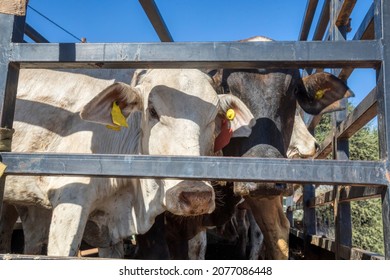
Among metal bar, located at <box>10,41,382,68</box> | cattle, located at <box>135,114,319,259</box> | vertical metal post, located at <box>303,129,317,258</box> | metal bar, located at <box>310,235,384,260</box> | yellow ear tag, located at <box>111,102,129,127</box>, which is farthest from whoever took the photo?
vertical metal post, located at <box>303,129,317,258</box>

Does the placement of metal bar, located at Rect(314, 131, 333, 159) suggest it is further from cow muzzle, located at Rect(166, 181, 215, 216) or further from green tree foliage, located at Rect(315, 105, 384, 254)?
green tree foliage, located at Rect(315, 105, 384, 254)

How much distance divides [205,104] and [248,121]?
0.36m

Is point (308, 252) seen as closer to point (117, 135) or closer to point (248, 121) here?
point (248, 121)

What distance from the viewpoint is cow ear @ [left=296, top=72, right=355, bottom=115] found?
143 inches

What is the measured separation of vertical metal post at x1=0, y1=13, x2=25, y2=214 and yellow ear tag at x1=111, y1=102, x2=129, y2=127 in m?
1.03

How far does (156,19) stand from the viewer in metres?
4.85

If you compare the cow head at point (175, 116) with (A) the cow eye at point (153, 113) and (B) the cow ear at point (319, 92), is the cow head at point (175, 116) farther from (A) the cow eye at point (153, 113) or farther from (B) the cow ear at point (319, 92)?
(B) the cow ear at point (319, 92)

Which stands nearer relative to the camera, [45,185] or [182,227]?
[45,185]

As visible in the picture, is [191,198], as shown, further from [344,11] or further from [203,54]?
[344,11]

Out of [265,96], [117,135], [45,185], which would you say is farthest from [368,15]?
[45,185]

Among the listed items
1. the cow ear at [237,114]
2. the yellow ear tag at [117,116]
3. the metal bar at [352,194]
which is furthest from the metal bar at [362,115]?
the yellow ear tag at [117,116]

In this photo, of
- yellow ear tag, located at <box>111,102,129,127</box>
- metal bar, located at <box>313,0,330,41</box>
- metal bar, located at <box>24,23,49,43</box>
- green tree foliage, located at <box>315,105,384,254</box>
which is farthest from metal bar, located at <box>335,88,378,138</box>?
green tree foliage, located at <box>315,105,384,254</box>

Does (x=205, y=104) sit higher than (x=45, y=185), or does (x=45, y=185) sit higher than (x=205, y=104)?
(x=205, y=104)
